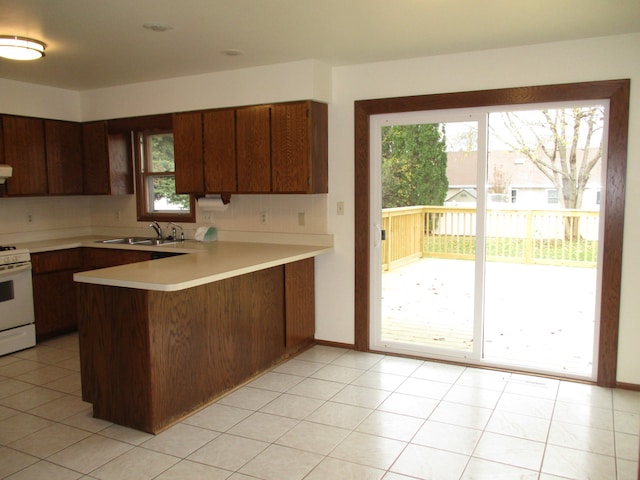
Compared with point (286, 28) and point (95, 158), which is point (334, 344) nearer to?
point (286, 28)

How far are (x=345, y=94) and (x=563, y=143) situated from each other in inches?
67.9

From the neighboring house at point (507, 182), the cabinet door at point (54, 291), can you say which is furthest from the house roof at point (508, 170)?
the cabinet door at point (54, 291)

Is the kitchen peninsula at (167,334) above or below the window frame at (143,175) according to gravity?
below

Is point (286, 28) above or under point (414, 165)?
above

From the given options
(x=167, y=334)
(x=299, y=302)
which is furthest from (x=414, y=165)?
(x=167, y=334)

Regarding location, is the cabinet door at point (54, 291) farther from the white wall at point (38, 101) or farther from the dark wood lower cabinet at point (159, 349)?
the dark wood lower cabinet at point (159, 349)

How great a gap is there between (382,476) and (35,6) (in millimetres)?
3042

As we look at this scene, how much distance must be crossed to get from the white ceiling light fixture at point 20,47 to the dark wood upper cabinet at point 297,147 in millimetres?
1694

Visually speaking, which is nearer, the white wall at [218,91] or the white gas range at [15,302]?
the white wall at [218,91]

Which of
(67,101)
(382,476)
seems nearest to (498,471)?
(382,476)

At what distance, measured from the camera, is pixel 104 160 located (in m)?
5.17

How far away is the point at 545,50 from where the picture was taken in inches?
139

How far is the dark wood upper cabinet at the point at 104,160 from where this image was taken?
5.16m

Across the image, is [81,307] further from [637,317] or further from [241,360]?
[637,317]
